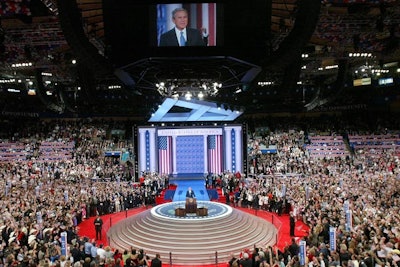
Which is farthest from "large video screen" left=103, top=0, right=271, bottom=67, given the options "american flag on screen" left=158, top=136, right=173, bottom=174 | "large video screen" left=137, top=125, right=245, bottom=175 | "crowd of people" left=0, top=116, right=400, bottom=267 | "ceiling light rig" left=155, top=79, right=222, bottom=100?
"american flag on screen" left=158, top=136, right=173, bottom=174

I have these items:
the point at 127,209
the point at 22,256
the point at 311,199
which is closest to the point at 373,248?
the point at 311,199

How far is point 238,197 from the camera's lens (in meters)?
21.4

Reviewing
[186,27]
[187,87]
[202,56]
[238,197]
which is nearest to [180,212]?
[238,197]

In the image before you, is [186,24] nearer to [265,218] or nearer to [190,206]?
[190,206]

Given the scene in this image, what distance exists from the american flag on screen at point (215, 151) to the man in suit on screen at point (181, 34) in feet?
60.0

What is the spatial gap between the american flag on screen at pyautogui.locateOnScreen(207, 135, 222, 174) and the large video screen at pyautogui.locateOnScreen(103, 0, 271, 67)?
Result: 17.7 metres

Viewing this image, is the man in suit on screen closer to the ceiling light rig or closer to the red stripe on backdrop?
the red stripe on backdrop

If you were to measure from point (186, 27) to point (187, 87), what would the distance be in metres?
7.85

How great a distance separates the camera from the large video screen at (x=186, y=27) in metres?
11.3

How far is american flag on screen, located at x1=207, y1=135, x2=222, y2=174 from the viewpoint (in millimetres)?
29750

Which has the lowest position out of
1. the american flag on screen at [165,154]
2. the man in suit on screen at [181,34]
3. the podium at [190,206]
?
the podium at [190,206]

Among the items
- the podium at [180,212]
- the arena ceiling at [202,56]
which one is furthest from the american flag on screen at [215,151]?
the podium at [180,212]

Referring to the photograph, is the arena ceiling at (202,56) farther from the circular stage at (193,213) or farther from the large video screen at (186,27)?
the circular stage at (193,213)

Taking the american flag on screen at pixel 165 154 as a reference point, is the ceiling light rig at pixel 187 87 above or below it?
above
